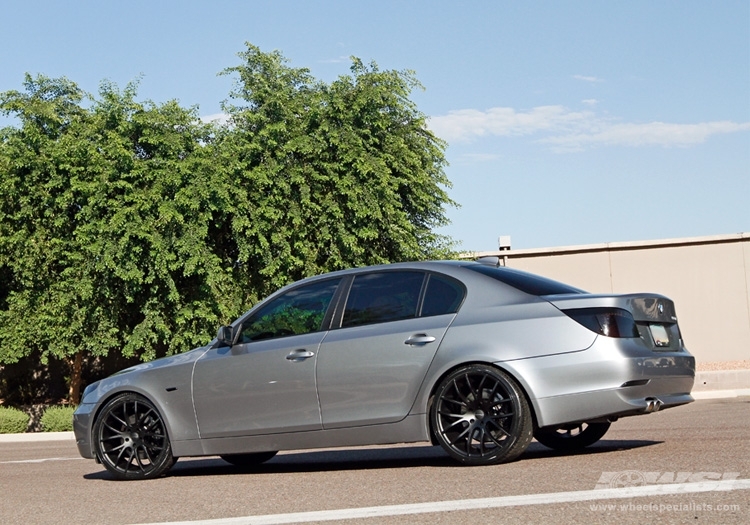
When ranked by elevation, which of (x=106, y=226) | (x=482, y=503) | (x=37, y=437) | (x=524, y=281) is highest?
(x=106, y=226)

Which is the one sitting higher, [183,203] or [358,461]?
[183,203]

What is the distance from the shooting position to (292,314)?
891 cm

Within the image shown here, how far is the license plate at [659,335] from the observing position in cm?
795

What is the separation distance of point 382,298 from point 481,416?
1416 mm

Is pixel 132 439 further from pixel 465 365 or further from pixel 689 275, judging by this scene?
pixel 689 275

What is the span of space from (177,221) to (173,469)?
691 inches

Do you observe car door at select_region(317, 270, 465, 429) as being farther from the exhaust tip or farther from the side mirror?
the exhaust tip

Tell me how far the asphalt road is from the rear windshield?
1.33 metres

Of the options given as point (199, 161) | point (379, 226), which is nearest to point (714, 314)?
point (379, 226)

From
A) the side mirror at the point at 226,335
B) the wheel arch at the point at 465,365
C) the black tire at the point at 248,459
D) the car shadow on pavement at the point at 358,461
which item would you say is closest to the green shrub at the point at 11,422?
the car shadow on pavement at the point at 358,461

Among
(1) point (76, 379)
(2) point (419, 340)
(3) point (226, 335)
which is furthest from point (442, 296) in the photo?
(1) point (76, 379)

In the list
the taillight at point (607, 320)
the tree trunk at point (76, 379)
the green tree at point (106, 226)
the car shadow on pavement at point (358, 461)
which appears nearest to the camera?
the taillight at point (607, 320)

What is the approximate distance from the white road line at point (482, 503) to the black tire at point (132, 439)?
300 cm

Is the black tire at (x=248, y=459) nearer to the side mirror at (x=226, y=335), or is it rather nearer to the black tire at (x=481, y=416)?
the side mirror at (x=226, y=335)
